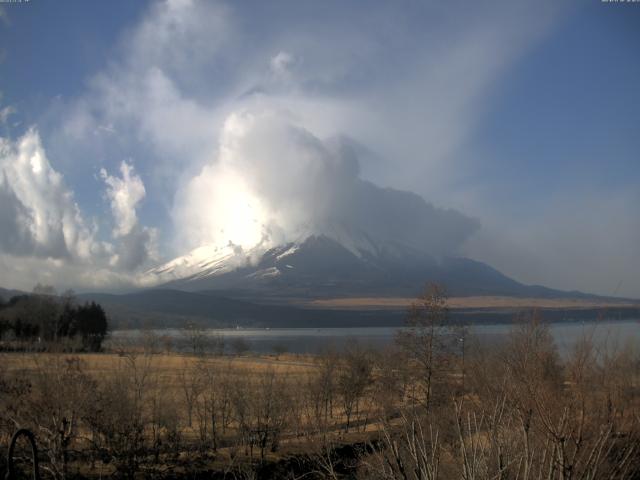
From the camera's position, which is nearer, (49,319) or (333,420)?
(333,420)

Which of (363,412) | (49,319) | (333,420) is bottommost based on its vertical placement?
(363,412)

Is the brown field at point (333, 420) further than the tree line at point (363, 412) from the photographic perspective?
Yes

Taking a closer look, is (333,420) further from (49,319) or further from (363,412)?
(49,319)

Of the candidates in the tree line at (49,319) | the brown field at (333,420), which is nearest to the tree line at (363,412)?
the brown field at (333,420)

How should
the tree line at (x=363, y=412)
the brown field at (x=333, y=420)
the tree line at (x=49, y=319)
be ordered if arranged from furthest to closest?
the tree line at (x=49, y=319) < the brown field at (x=333, y=420) < the tree line at (x=363, y=412)

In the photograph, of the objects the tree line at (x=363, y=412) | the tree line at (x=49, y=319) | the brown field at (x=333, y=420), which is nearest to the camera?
the tree line at (x=363, y=412)

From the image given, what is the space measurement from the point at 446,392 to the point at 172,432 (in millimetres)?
13816

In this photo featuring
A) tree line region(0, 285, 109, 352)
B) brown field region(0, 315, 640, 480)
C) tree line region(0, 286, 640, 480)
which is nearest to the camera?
tree line region(0, 286, 640, 480)

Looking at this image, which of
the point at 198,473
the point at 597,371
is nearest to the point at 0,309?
the point at 198,473

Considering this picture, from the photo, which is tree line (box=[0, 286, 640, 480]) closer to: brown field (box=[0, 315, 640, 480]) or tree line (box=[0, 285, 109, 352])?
brown field (box=[0, 315, 640, 480])

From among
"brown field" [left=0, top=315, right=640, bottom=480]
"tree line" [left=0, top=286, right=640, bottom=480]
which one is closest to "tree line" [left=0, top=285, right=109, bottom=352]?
"tree line" [left=0, top=286, right=640, bottom=480]

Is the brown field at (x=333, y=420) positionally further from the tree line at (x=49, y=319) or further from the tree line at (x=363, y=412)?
the tree line at (x=49, y=319)

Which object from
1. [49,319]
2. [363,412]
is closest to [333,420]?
[363,412]

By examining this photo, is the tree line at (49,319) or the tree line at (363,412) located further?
the tree line at (49,319)
